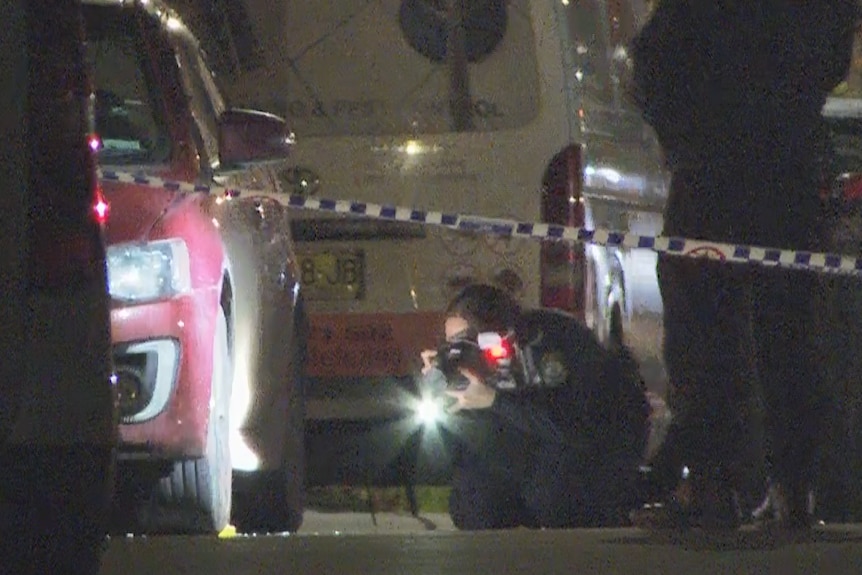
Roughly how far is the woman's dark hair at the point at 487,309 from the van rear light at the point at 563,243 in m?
1.21

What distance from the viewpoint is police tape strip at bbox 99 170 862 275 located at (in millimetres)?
6324

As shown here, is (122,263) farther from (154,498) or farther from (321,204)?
(321,204)

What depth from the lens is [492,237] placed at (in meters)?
9.52

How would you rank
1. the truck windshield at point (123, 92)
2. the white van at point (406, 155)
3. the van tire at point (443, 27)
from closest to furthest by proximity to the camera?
the truck windshield at point (123, 92) < the white van at point (406, 155) < the van tire at point (443, 27)

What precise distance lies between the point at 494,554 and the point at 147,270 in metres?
1.30

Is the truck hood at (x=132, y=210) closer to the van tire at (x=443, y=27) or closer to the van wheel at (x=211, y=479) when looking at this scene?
the van wheel at (x=211, y=479)

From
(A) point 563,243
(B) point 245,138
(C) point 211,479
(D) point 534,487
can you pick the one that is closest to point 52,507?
(C) point 211,479

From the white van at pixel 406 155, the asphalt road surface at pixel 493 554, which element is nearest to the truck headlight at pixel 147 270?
the asphalt road surface at pixel 493 554

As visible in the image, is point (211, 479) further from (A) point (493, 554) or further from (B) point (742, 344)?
(B) point (742, 344)

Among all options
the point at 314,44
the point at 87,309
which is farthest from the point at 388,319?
the point at 87,309

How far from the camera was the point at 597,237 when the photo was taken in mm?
7543

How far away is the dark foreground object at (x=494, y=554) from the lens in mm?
5539

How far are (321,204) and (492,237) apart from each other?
1.66 meters

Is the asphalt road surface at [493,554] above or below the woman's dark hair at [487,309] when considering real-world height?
below
